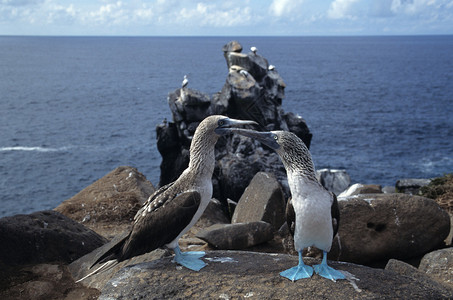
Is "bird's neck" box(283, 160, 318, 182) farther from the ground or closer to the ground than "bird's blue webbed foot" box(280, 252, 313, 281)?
farther from the ground

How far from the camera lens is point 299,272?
5609mm

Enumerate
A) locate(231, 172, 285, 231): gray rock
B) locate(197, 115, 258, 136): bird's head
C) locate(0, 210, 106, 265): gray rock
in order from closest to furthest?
locate(197, 115, 258, 136): bird's head < locate(0, 210, 106, 265): gray rock < locate(231, 172, 285, 231): gray rock

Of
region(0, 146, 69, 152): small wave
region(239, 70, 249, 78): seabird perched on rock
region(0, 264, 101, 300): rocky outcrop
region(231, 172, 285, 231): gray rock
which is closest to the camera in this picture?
region(0, 264, 101, 300): rocky outcrop

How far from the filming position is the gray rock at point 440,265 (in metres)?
7.71

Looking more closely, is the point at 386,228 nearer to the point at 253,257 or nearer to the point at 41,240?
the point at 253,257

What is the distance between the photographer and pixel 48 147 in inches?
1660

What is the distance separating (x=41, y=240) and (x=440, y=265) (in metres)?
7.25

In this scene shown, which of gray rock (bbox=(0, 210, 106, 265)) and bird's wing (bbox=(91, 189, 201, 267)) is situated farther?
gray rock (bbox=(0, 210, 106, 265))

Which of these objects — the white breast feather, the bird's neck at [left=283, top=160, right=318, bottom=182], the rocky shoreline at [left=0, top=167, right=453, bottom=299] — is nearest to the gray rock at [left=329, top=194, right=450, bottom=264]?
the rocky shoreline at [left=0, top=167, right=453, bottom=299]

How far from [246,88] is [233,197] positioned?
6801 millimetres

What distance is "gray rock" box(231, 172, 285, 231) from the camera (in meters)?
10.3

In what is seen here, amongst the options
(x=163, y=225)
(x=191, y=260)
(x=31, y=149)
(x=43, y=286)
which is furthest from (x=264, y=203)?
(x=31, y=149)

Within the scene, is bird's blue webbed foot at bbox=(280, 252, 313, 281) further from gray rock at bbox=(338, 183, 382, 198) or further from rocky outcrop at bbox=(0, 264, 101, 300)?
gray rock at bbox=(338, 183, 382, 198)

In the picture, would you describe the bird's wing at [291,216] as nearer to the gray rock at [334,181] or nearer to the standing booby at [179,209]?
the standing booby at [179,209]
